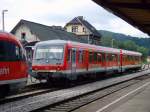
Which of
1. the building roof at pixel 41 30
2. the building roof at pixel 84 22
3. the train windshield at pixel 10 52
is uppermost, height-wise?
the building roof at pixel 84 22

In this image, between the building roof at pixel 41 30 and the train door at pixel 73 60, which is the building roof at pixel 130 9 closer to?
the train door at pixel 73 60

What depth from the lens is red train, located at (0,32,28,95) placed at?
16.7 m

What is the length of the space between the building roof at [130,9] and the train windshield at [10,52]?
13.2 feet

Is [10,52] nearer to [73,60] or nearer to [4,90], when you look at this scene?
[4,90]

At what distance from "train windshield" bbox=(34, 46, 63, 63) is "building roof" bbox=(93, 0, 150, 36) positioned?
238 inches

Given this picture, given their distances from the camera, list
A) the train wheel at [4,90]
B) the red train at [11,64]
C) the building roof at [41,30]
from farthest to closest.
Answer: the building roof at [41,30], the train wheel at [4,90], the red train at [11,64]

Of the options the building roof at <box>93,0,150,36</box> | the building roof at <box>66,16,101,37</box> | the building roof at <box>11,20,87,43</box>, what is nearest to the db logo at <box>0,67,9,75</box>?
the building roof at <box>93,0,150,36</box>

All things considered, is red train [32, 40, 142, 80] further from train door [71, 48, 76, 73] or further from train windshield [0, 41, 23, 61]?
train windshield [0, 41, 23, 61]

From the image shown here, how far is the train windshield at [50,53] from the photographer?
25766mm

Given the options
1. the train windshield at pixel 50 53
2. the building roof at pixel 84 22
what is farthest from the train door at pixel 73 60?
the building roof at pixel 84 22

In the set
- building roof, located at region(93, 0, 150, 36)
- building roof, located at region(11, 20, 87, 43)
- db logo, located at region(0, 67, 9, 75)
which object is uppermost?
building roof, located at region(11, 20, 87, 43)

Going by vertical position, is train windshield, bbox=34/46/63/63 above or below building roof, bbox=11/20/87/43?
below

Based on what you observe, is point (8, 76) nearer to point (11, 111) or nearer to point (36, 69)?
point (11, 111)

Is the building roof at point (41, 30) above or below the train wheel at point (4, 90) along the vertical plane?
above
